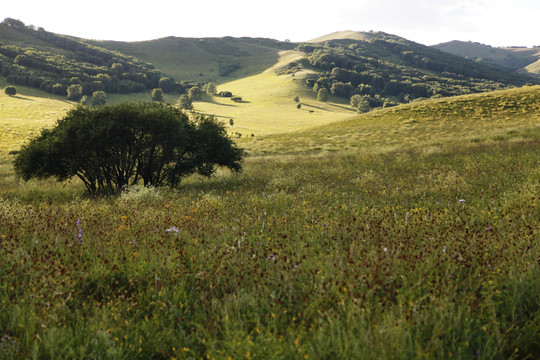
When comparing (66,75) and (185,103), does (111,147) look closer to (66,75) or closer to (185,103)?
(185,103)

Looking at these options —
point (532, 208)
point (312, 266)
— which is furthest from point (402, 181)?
point (312, 266)

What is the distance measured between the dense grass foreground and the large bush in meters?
6.39

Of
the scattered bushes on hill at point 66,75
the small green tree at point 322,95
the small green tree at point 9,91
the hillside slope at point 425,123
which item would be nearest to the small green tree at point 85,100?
the scattered bushes on hill at point 66,75

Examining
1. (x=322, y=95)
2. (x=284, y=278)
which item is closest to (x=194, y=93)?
(x=322, y=95)

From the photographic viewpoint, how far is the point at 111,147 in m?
12.5

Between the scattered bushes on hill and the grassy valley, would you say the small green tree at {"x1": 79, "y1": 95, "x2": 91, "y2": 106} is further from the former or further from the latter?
the grassy valley

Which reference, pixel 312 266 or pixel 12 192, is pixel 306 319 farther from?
pixel 12 192

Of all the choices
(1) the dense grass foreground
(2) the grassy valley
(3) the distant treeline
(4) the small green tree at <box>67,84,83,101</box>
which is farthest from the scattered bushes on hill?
(1) the dense grass foreground

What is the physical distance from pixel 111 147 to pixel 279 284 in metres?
11.6

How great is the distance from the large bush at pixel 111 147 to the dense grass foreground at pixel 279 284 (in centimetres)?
639

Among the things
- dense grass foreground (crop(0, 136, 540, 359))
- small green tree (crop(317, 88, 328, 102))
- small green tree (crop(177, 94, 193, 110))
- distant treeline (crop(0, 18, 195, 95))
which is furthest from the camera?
→ small green tree (crop(317, 88, 328, 102))

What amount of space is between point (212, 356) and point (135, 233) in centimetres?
361

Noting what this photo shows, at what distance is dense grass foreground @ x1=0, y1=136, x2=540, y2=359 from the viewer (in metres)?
2.60

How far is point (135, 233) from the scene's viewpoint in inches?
215
